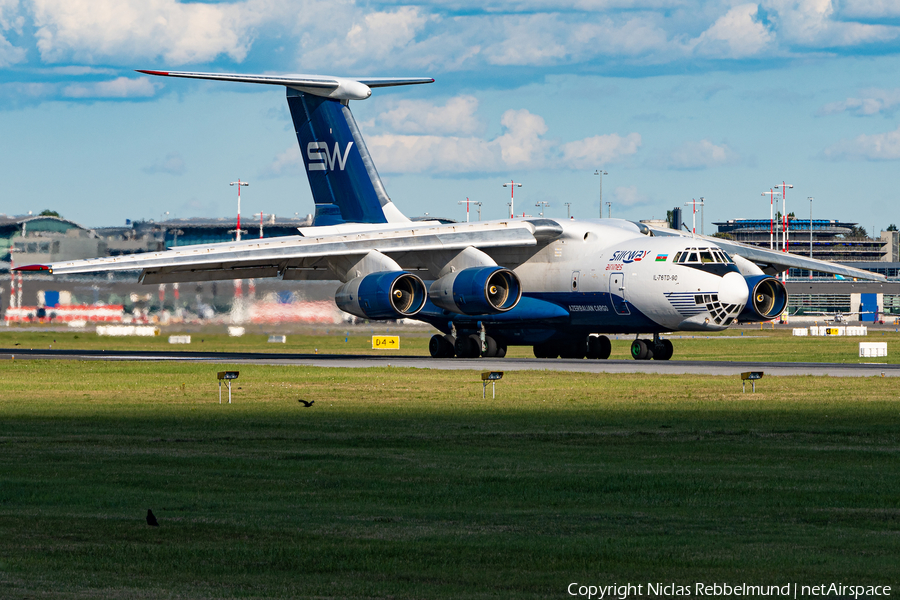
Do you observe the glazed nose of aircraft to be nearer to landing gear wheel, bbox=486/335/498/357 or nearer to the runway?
the runway

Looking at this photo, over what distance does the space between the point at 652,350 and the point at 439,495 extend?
32.2 m

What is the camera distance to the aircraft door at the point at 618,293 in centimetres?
4294

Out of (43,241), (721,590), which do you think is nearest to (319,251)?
(43,241)

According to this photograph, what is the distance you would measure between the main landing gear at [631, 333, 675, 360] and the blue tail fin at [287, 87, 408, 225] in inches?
442

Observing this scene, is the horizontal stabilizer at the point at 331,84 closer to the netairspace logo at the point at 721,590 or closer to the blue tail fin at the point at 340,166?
the blue tail fin at the point at 340,166

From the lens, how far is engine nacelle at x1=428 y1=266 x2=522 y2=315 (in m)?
42.3

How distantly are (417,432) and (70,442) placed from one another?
568 cm

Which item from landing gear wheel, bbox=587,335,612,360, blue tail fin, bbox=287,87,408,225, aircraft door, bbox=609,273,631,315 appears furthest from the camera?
blue tail fin, bbox=287,87,408,225

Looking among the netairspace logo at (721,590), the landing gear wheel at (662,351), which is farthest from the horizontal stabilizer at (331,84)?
the netairspace logo at (721,590)

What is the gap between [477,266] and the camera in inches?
1742

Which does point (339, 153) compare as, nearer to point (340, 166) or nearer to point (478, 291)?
point (340, 166)

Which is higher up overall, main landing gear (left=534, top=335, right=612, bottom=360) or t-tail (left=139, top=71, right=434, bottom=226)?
t-tail (left=139, top=71, right=434, bottom=226)

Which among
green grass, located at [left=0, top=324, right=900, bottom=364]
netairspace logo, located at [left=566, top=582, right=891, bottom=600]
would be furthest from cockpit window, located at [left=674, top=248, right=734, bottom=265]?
netairspace logo, located at [left=566, top=582, right=891, bottom=600]

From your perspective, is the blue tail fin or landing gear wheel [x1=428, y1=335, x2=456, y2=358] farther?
the blue tail fin
